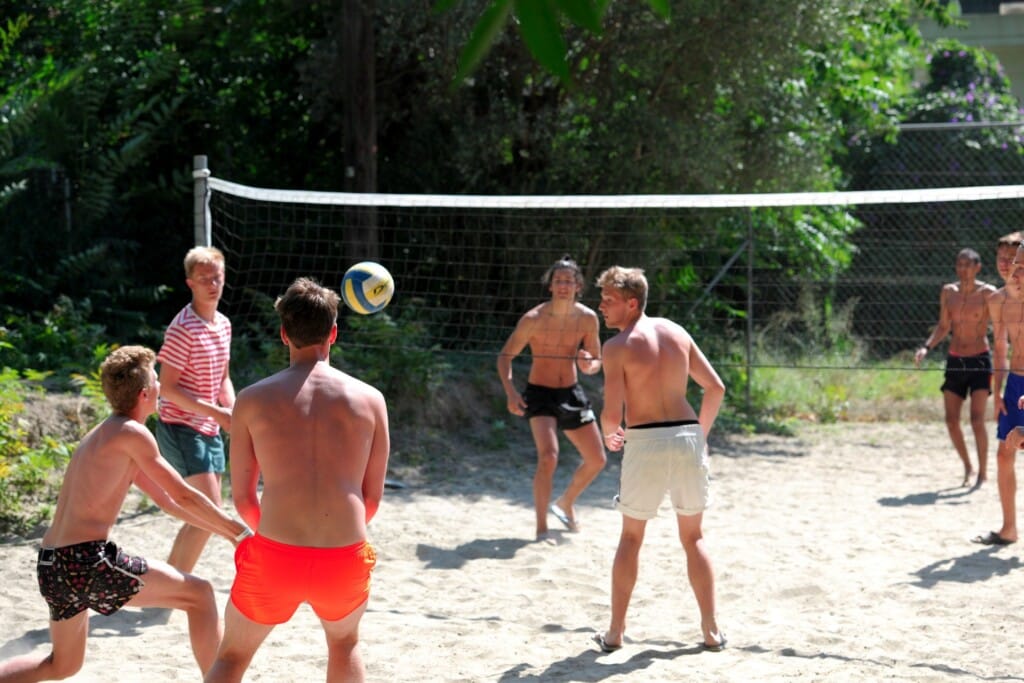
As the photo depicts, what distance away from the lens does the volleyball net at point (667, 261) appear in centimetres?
1057

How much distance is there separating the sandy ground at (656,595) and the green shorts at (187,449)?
0.75 m

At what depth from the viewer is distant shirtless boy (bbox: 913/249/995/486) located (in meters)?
7.98

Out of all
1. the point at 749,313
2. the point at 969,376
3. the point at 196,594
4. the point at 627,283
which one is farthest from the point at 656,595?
the point at 749,313

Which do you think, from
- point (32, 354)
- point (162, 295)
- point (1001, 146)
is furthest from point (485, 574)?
point (1001, 146)

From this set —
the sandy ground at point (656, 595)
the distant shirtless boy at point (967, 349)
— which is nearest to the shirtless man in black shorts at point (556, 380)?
the sandy ground at point (656, 595)

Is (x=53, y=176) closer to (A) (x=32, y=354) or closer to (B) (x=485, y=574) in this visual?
(A) (x=32, y=354)

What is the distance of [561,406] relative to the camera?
6.91 meters


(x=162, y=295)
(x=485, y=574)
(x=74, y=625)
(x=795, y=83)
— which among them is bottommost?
(x=485, y=574)

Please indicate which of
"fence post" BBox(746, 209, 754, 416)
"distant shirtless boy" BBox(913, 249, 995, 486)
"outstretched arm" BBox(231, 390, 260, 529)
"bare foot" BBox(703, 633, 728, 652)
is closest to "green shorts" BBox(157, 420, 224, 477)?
"outstretched arm" BBox(231, 390, 260, 529)

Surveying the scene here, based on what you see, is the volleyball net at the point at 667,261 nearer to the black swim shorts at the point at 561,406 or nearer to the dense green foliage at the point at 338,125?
the dense green foliage at the point at 338,125

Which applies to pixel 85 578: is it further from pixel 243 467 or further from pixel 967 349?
pixel 967 349

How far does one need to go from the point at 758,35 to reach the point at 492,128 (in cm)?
252

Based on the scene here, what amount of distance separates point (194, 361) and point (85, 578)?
5.10 feet

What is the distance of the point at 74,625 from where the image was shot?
3832mm
